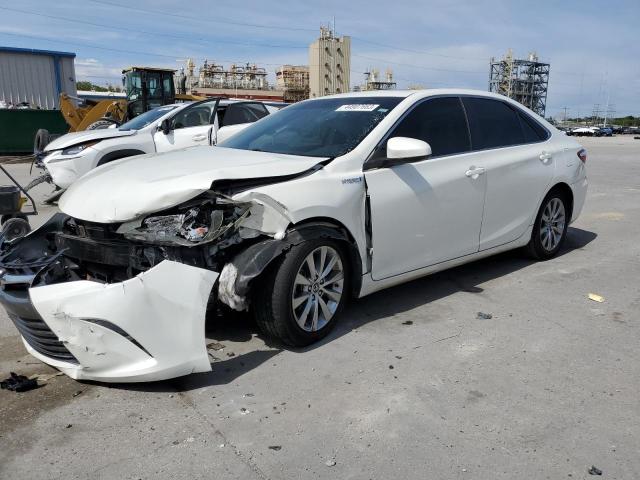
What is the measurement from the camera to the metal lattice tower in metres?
86.3

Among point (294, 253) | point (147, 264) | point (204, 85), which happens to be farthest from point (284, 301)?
point (204, 85)

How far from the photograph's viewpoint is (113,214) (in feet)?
10.7

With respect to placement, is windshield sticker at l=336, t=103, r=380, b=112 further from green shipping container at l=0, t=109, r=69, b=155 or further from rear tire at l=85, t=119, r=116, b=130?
green shipping container at l=0, t=109, r=69, b=155

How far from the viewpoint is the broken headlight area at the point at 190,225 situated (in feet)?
10.5

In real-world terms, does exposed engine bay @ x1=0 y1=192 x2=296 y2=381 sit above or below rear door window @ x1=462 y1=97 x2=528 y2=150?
below

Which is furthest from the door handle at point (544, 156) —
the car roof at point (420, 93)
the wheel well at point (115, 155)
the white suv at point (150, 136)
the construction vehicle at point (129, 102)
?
the construction vehicle at point (129, 102)

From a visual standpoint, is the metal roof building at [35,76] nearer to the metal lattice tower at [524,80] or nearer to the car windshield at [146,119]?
the car windshield at [146,119]

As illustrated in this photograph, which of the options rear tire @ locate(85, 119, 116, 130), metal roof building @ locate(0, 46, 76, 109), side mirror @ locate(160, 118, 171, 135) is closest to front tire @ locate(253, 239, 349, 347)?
side mirror @ locate(160, 118, 171, 135)

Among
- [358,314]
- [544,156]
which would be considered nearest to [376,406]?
[358,314]

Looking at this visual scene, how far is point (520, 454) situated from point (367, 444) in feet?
2.32

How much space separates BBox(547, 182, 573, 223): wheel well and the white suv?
19.7 ft

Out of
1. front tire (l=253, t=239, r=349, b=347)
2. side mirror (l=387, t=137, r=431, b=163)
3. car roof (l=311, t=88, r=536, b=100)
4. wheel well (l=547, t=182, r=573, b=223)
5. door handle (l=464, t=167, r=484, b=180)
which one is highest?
car roof (l=311, t=88, r=536, b=100)

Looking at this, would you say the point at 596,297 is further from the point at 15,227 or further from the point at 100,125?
the point at 100,125

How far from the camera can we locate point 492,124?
4980mm
